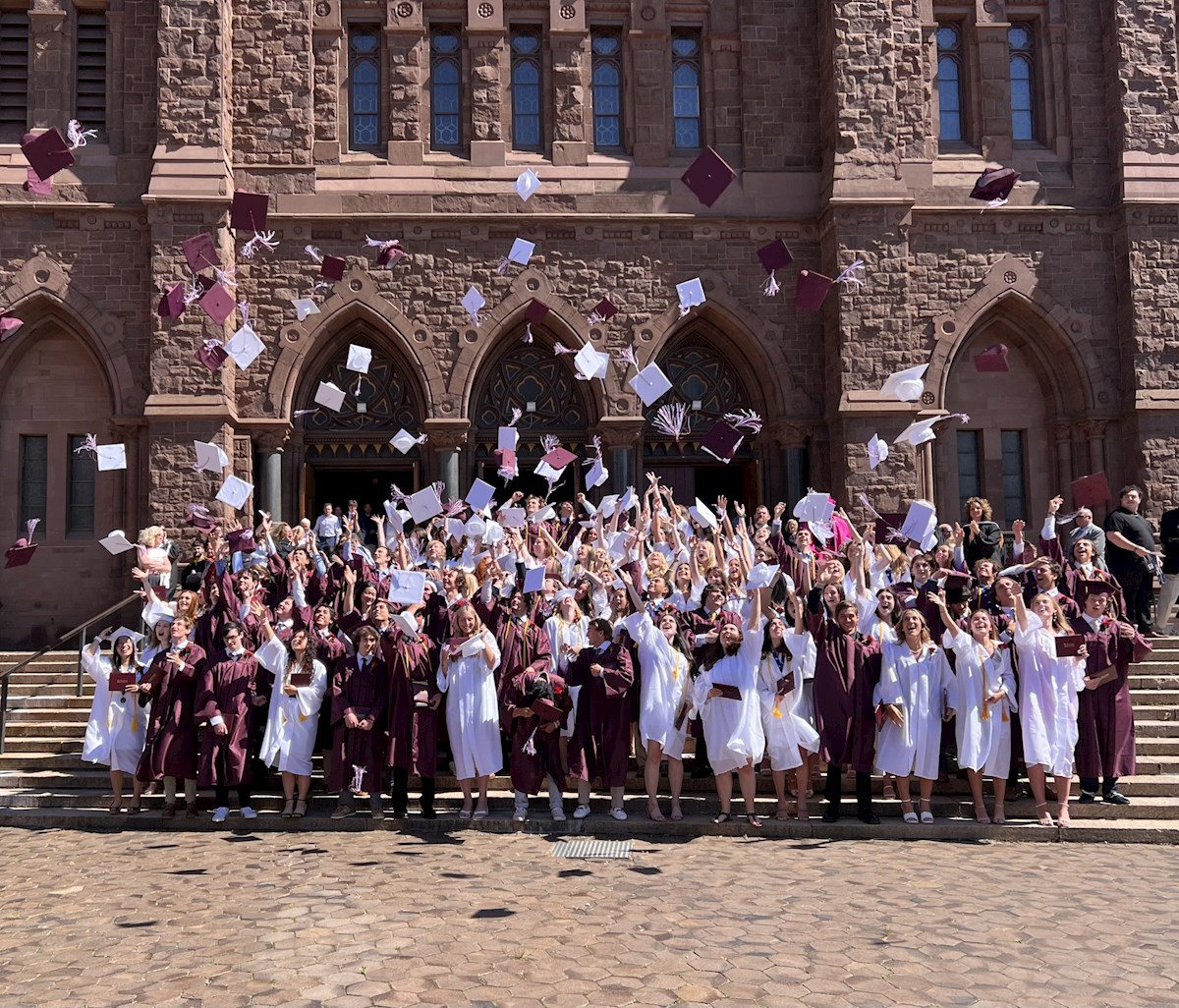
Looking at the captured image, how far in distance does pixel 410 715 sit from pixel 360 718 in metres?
0.44

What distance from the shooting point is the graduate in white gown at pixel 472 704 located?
10320mm

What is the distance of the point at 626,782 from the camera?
1104 cm

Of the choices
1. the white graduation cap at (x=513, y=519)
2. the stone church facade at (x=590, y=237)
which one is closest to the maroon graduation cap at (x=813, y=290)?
the stone church facade at (x=590, y=237)

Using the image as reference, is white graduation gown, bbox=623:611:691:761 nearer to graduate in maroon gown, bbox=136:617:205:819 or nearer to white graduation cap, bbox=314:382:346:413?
graduate in maroon gown, bbox=136:617:205:819

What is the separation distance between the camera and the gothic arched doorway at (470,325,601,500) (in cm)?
1923

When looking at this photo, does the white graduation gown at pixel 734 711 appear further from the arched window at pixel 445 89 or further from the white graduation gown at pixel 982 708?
the arched window at pixel 445 89

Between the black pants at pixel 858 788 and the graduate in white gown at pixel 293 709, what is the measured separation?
457cm

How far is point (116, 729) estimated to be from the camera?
426 inches

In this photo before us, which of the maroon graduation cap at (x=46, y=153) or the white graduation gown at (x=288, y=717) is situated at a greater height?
the maroon graduation cap at (x=46, y=153)

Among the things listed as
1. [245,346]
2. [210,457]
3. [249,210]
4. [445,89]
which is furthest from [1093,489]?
[445,89]

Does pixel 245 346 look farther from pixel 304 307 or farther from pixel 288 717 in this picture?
pixel 288 717

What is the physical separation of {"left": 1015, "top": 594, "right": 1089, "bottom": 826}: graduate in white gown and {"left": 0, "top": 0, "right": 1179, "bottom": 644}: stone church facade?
26.5 ft

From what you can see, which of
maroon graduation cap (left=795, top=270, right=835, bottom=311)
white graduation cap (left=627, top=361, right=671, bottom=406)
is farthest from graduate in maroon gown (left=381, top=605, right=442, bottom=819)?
maroon graduation cap (left=795, top=270, right=835, bottom=311)

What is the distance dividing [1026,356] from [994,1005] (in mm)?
16091
